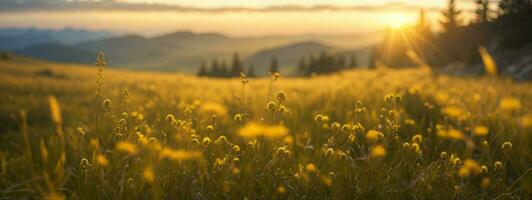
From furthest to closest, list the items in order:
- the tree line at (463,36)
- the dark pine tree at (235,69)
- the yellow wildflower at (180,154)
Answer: the dark pine tree at (235,69)
the tree line at (463,36)
the yellow wildflower at (180,154)

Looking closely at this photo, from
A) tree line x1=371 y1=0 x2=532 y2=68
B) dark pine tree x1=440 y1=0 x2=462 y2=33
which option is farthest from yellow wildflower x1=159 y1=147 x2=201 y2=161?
dark pine tree x1=440 y1=0 x2=462 y2=33

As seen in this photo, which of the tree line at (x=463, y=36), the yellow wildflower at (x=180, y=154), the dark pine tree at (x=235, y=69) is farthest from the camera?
the dark pine tree at (x=235, y=69)

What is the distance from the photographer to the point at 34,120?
7938 mm

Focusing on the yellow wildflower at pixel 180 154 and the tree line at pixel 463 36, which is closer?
the yellow wildflower at pixel 180 154

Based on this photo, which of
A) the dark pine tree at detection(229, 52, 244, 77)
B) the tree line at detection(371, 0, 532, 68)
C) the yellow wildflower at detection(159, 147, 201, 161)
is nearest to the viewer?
the yellow wildflower at detection(159, 147, 201, 161)

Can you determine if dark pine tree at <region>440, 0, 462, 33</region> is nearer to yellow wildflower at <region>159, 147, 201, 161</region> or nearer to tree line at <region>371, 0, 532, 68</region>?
tree line at <region>371, 0, 532, 68</region>

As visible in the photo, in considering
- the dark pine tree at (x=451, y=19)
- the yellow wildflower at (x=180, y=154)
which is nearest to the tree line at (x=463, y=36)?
the dark pine tree at (x=451, y=19)

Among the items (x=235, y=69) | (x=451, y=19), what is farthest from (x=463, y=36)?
(x=235, y=69)

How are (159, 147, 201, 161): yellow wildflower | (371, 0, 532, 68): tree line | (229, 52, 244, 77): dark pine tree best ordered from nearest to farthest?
(159, 147, 201, 161): yellow wildflower
(371, 0, 532, 68): tree line
(229, 52, 244, 77): dark pine tree

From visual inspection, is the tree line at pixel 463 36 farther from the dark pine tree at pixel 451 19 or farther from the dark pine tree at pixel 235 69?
the dark pine tree at pixel 235 69

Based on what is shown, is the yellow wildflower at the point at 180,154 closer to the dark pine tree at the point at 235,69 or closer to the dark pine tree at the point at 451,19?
the dark pine tree at the point at 451,19

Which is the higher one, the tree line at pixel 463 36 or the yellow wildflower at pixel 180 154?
the tree line at pixel 463 36

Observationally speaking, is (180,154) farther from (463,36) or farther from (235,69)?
(235,69)

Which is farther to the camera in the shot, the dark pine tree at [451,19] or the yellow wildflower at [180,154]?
the dark pine tree at [451,19]
